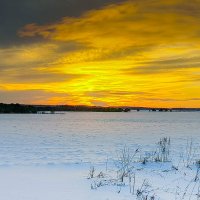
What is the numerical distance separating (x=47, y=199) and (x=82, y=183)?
2183mm

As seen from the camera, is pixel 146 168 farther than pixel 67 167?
No

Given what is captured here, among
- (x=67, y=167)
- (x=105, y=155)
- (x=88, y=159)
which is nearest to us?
(x=67, y=167)

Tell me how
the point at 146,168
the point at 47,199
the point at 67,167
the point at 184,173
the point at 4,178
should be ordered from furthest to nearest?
the point at 67,167 → the point at 146,168 → the point at 184,173 → the point at 4,178 → the point at 47,199

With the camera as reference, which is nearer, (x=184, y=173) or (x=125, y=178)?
(x=125, y=178)

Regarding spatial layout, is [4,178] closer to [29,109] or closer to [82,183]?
[82,183]

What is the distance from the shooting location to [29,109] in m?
174

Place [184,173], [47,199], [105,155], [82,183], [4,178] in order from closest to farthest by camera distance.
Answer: [47,199] → [82,183] → [4,178] → [184,173] → [105,155]

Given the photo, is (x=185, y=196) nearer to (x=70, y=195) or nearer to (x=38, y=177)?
(x=70, y=195)

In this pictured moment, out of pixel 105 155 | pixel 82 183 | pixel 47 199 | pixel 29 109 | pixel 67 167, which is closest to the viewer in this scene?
pixel 47 199

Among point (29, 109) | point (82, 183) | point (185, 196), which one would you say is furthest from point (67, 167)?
point (29, 109)

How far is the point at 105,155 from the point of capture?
746 inches

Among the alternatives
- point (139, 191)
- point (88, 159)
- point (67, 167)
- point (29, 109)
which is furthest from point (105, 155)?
point (29, 109)

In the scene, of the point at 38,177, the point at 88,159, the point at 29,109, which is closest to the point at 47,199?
the point at 38,177

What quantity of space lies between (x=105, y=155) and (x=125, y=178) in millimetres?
7802
